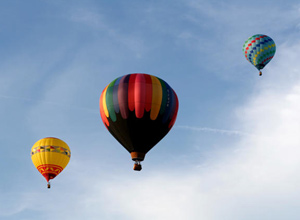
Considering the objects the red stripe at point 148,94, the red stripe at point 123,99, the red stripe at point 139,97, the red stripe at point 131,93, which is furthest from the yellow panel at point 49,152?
the red stripe at point 148,94

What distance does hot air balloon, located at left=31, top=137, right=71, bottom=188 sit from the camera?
46500 millimetres

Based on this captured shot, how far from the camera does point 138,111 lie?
121ft

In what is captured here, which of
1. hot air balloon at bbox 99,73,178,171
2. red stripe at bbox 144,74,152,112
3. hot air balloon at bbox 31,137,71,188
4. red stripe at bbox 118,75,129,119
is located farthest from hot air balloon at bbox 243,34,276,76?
red stripe at bbox 118,75,129,119

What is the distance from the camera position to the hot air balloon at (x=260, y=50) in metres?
57.2

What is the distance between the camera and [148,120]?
37.2 metres

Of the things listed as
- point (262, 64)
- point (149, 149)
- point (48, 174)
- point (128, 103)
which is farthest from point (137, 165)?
point (262, 64)

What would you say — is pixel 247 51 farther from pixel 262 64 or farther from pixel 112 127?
pixel 112 127

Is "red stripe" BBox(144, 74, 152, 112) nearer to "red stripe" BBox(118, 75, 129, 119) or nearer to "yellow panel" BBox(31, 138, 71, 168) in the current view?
"red stripe" BBox(118, 75, 129, 119)

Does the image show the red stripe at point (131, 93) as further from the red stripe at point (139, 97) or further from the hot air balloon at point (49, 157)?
the hot air balloon at point (49, 157)

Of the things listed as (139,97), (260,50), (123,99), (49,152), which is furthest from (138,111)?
(260,50)

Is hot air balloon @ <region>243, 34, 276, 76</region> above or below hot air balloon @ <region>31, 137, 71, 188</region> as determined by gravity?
above

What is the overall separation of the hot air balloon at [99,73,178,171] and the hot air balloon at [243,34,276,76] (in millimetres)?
21259

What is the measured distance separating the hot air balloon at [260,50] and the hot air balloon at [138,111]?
2126 centimetres

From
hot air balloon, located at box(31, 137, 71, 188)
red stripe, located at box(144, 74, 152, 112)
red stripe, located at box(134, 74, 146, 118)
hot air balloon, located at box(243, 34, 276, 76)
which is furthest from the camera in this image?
hot air balloon, located at box(243, 34, 276, 76)
